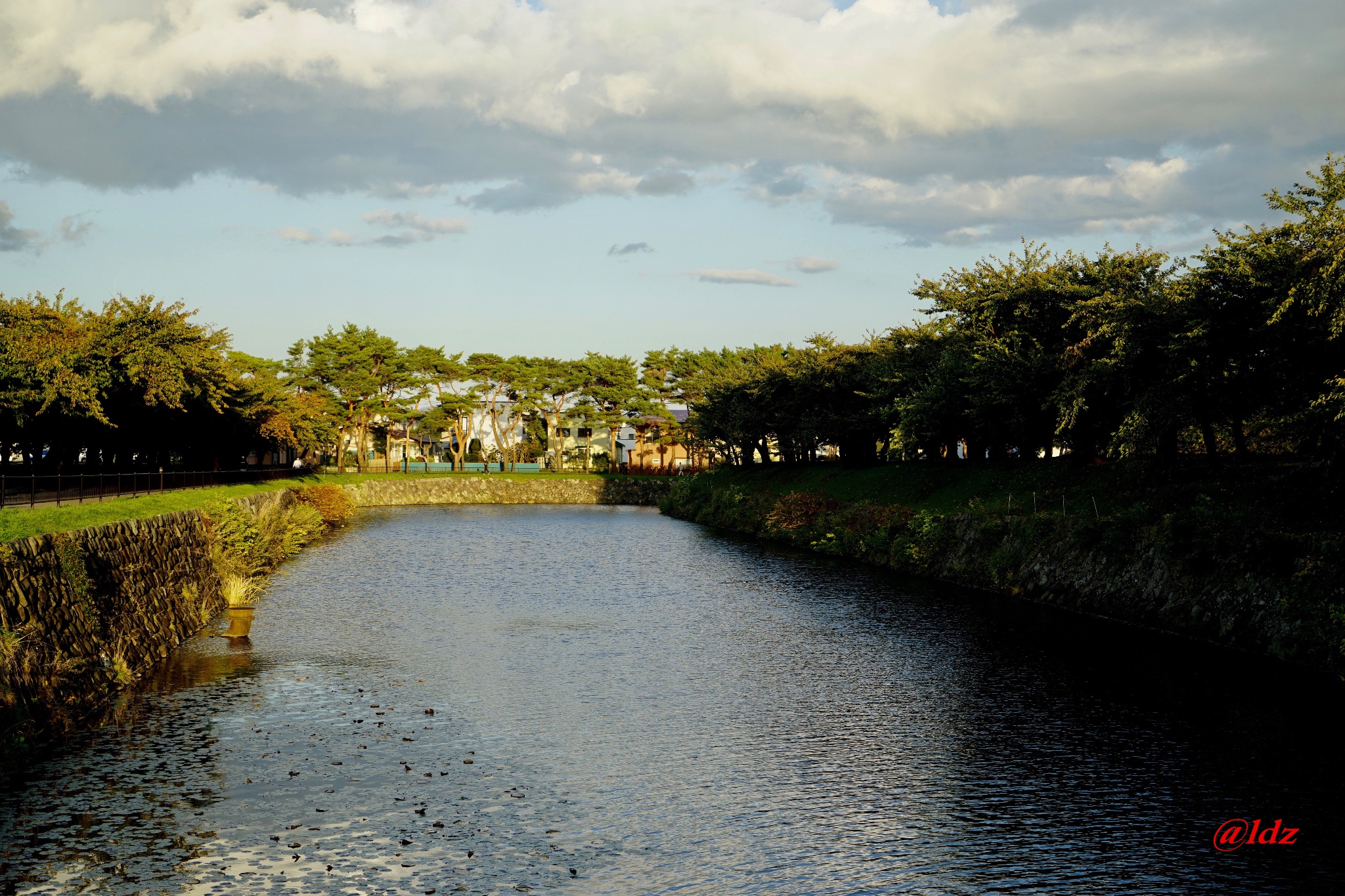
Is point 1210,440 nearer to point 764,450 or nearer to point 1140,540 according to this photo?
point 1140,540

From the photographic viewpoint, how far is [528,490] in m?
105

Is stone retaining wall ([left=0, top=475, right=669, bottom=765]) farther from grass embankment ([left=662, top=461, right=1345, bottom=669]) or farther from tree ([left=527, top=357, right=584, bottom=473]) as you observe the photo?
tree ([left=527, top=357, right=584, bottom=473])

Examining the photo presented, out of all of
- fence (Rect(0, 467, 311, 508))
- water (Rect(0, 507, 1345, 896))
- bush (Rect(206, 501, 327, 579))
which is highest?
fence (Rect(0, 467, 311, 508))

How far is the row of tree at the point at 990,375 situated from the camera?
87.8 feet

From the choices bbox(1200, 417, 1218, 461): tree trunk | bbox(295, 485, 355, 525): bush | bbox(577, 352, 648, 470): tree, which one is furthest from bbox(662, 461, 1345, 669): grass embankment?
bbox(577, 352, 648, 470): tree

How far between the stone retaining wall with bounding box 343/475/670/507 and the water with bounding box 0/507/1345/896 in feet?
238

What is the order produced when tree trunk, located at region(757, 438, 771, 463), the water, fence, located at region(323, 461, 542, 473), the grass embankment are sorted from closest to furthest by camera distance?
the water → the grass embankment → tree trunk, located at region(757, 438, 771, 463) → fence, located at region(323, 461, 542, 473)

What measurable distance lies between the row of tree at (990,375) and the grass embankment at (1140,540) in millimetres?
1721

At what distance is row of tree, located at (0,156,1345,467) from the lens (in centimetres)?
2677

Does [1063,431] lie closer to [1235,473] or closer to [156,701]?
[1235,473]

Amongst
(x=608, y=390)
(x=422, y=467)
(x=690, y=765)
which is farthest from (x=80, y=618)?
(x=422, y=467)

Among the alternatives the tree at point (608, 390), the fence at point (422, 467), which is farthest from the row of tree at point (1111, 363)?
the fence at point (422, 467)

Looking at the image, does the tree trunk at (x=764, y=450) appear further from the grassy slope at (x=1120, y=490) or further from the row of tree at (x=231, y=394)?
the row of tree at (x=231, y=394)

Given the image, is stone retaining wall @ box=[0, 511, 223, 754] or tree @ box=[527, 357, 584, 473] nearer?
stone retaining wall @ box=[0, 511, 223, 754]
